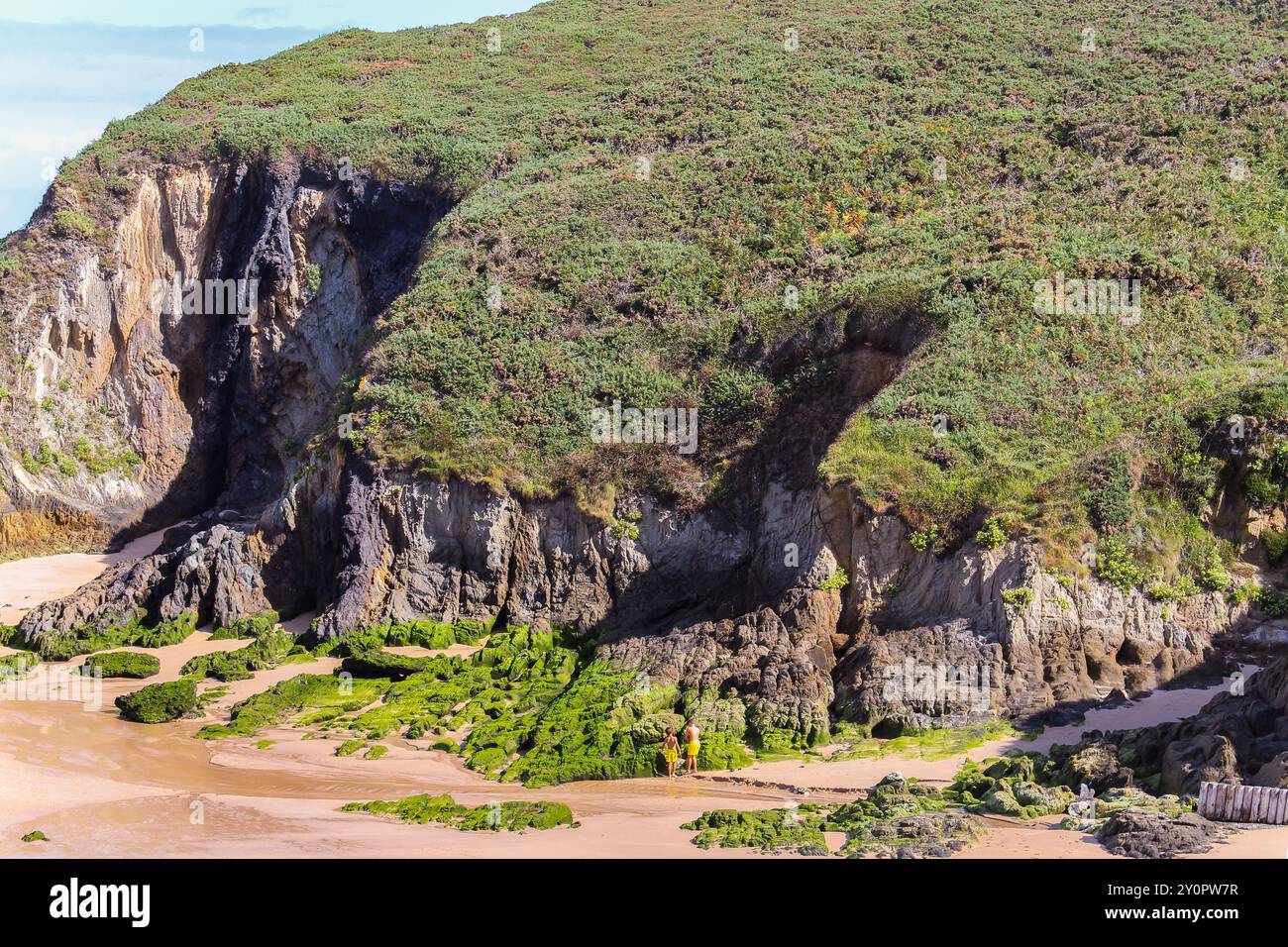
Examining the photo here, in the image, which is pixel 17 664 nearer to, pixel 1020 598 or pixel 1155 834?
pixel 1020 598

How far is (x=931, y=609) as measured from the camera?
70.1ft

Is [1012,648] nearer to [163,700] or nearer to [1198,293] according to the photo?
[1198,293]

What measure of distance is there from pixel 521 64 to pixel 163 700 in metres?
33.9

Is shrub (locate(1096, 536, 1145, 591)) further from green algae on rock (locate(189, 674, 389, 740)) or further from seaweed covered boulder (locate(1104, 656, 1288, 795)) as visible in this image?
green algae on rock (locate(189, 674, 389, 740))

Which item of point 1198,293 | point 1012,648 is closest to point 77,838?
point 1012,648

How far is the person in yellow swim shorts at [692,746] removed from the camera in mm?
18750

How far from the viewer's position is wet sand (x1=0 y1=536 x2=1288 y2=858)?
1423cm

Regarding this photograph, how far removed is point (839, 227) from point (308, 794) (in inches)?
862

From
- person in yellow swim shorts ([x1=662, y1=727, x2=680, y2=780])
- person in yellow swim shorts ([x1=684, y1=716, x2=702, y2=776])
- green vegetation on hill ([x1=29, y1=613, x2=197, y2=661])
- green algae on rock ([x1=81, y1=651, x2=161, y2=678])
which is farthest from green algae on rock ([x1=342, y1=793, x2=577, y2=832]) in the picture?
green vegetation on hill ([x1=29, y1=613, x2=197, y2=661])

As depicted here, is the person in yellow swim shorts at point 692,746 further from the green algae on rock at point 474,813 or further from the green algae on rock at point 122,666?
the green algae on rock at point 122,666

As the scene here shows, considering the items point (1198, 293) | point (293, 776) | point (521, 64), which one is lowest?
point (293, 776)

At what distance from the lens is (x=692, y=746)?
1884 centimetres

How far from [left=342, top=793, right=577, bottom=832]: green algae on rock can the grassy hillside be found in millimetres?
9204
